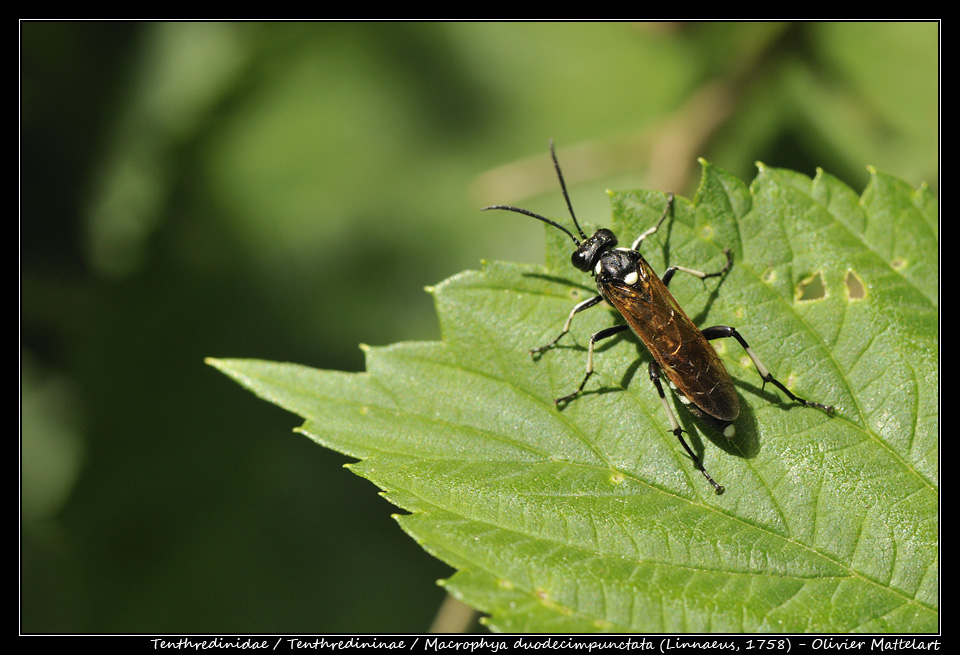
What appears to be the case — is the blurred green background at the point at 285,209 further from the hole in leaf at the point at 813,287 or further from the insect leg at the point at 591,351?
the insect leg at the point at 591,351

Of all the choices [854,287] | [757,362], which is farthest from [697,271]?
[854,287]

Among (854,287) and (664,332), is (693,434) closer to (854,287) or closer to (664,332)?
(664,332)

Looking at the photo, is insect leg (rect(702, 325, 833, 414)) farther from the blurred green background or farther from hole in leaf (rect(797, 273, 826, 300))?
the blurred green background

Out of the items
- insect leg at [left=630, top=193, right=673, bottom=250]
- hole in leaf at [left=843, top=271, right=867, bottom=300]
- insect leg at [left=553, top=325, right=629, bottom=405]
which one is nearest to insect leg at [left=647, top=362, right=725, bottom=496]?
insect leg at [left=553, top=325, right=629, bottom=405]

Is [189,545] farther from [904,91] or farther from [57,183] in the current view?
[904,91]

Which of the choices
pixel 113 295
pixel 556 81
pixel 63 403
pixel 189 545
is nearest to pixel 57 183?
pixel 113 295
